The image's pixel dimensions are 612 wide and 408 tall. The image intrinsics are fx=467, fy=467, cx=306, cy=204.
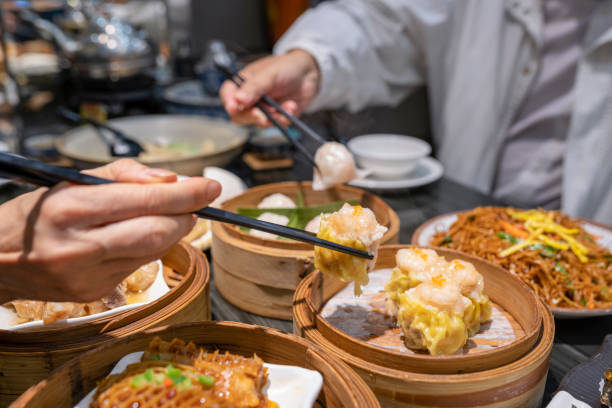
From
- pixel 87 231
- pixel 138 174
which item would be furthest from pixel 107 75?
pixel 87 231

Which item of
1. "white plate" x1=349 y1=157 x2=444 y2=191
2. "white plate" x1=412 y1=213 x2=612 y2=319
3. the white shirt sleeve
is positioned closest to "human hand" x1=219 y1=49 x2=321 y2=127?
the white shirt sleeve

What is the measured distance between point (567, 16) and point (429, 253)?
2.65 metres

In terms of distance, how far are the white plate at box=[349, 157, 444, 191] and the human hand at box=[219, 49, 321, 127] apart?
65cm

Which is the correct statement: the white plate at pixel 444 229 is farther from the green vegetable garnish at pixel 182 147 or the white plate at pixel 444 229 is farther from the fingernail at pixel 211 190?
the green vegetable garnish at pixel 182 147

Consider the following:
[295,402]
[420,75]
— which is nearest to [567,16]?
[420,75]

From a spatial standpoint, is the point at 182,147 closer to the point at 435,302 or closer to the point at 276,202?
the point at 276,202

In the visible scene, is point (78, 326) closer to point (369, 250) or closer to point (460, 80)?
point (369, 250)

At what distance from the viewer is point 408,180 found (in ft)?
10.4

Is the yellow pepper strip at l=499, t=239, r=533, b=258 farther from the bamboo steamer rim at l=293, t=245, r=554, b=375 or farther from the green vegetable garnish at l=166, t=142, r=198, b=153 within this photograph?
the green vegetable garnish at l=166, t=142, r=198, b=153

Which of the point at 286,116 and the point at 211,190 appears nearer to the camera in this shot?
the point at 211,190

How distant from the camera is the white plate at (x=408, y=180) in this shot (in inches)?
119

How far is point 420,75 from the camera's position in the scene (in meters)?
4.33

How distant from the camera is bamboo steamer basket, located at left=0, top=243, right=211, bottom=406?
4.19 feet

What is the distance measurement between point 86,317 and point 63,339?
0.08m
